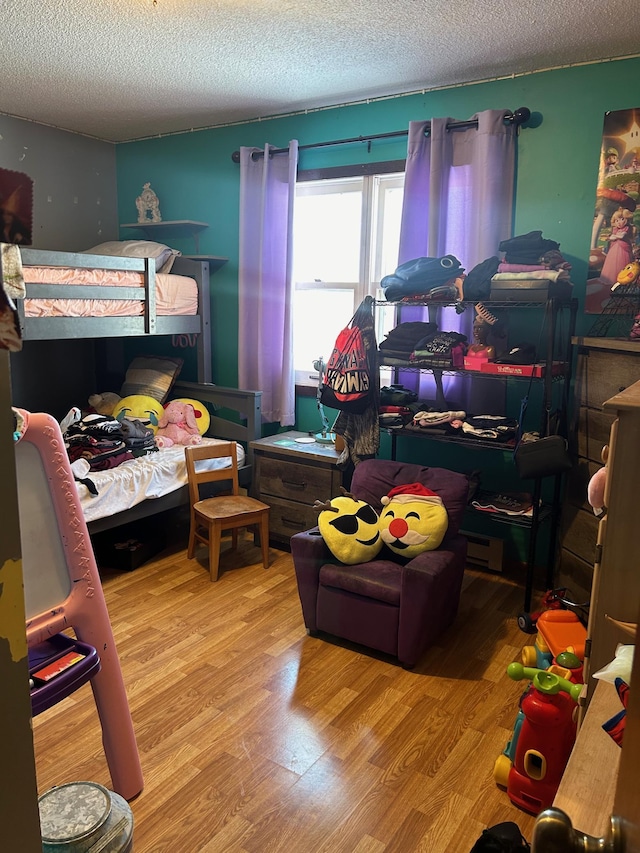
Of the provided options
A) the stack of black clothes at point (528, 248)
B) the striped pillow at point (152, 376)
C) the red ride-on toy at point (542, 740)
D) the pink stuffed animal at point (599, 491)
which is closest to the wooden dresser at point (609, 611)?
the pink stuffed animal at point (599, 491)

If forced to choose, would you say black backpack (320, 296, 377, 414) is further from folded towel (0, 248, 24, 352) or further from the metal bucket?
folded towel (0, 248, 24, 352)

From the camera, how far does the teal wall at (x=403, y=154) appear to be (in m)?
3.00

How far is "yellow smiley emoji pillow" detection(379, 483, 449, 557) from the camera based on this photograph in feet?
8.41

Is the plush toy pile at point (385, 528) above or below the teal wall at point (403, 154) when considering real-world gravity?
below

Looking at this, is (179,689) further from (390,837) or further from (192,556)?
(192,556)

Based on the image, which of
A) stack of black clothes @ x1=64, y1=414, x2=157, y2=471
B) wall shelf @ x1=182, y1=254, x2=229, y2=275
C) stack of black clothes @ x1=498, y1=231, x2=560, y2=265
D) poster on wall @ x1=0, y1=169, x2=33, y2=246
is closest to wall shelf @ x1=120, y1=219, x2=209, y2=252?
wall shelf @ x1=182, y1=254, x2=229, y2=275

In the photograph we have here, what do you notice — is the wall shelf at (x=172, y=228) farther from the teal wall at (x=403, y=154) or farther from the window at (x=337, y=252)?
the window at (x=337, y=252)

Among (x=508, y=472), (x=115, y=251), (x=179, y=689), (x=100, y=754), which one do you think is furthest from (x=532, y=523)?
(x=115, y=251)

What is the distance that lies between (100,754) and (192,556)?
1.57 meters

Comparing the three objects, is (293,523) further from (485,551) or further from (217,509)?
(485,551)

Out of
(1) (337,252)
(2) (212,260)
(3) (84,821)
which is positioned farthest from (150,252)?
(3) (84,821)

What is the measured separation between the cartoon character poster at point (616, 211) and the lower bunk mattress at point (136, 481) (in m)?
2.23

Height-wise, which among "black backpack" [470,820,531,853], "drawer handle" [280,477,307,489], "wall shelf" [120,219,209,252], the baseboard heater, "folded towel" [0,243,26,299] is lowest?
the baseboard heater

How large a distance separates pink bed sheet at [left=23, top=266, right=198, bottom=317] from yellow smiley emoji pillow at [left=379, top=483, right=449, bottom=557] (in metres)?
1.94
